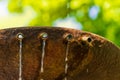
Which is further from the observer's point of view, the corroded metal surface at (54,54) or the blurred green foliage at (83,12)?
the blurred green foliage at (83,12)

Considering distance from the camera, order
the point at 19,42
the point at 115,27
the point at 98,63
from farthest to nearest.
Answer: the point at 115,27, the point at 98,63, the point at 19,42

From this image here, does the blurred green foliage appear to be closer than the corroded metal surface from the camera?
No

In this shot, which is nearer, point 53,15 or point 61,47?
point 61,47

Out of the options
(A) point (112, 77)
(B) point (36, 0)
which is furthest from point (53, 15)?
(A) point (112, 77)

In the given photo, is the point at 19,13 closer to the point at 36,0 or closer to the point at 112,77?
the point at 36,0

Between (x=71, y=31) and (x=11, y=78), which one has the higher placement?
(x=71, y=31)
